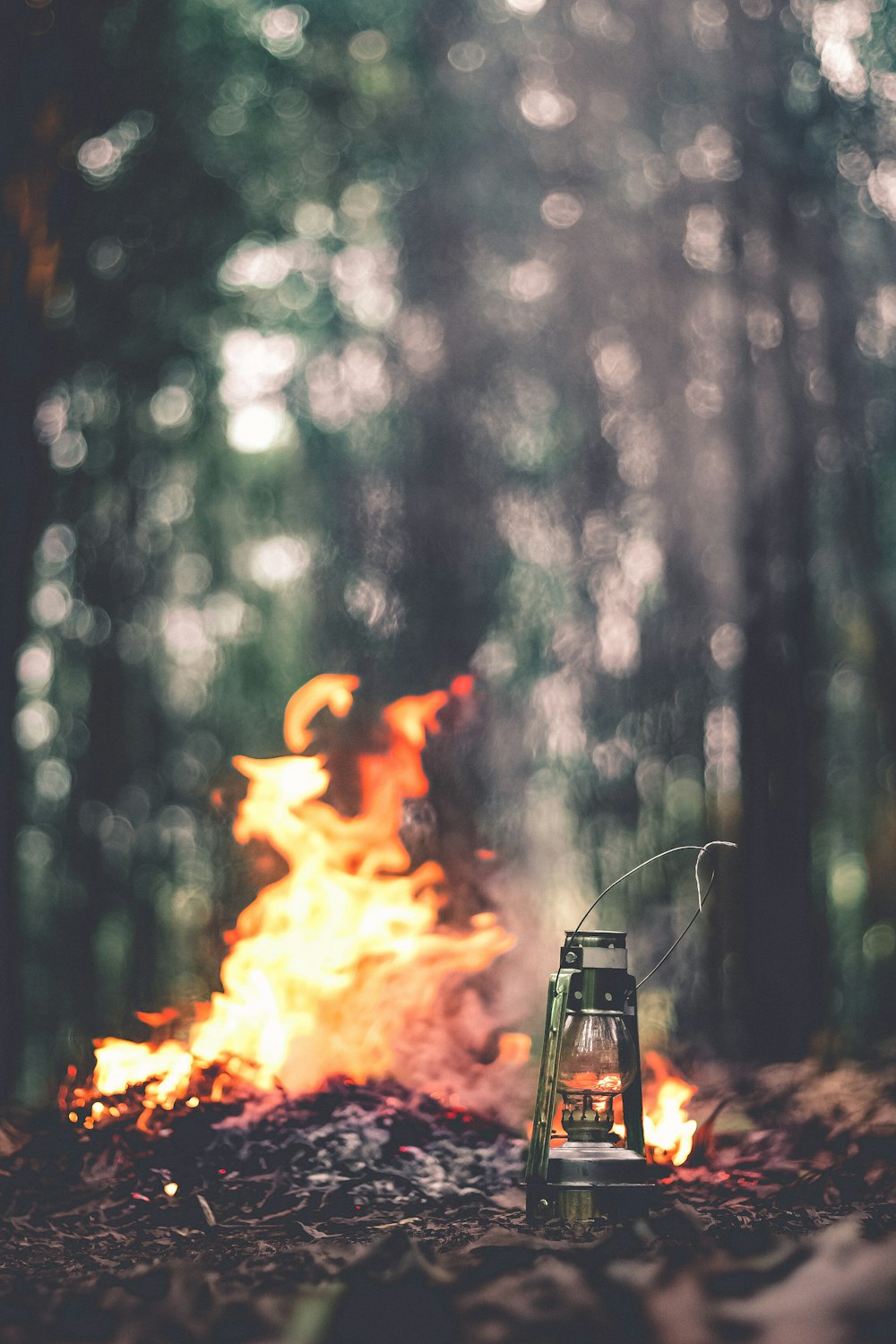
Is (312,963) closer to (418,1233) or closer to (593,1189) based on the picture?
(418,1233)

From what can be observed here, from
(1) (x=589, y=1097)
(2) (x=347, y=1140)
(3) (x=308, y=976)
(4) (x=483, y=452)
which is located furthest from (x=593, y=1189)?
(4) (x=483, y=452)

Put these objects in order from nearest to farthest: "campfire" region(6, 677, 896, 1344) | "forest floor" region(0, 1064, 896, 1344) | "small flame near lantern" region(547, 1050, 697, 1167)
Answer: "forest floor" region(0, 1064, 896, 1344) < "campfire" region(6, 677, 896, 1344) < "small flame near lantern" region(547, 1050, 697, 1167)

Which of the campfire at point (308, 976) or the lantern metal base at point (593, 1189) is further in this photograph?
the campfire at point (308, 976)

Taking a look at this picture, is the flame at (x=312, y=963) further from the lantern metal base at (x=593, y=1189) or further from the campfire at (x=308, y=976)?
the lantern metal base at (x=593, y=1189)

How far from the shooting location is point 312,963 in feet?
24.3

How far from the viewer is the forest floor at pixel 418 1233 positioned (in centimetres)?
→ 351

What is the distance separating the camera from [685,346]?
37.4ft

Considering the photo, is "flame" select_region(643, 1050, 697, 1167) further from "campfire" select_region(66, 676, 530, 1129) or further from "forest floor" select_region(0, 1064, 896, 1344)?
"campfire" select_region(66, 676, 530, 1129)

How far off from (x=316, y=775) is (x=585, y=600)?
268 inches

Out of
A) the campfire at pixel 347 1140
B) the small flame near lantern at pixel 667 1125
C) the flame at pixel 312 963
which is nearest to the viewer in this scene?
the campfire at pixel 347 1140

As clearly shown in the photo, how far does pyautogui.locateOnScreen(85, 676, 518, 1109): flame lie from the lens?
270 inches

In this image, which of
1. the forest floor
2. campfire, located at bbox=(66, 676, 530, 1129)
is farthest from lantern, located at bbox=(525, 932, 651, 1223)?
campfire, located at bbox=(66, 676, 530, 1129)

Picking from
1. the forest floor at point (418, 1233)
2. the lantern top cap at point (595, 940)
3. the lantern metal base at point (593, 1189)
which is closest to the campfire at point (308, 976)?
the forest floor at point (418, 1233)

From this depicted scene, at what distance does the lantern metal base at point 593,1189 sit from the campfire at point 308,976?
2763mm
